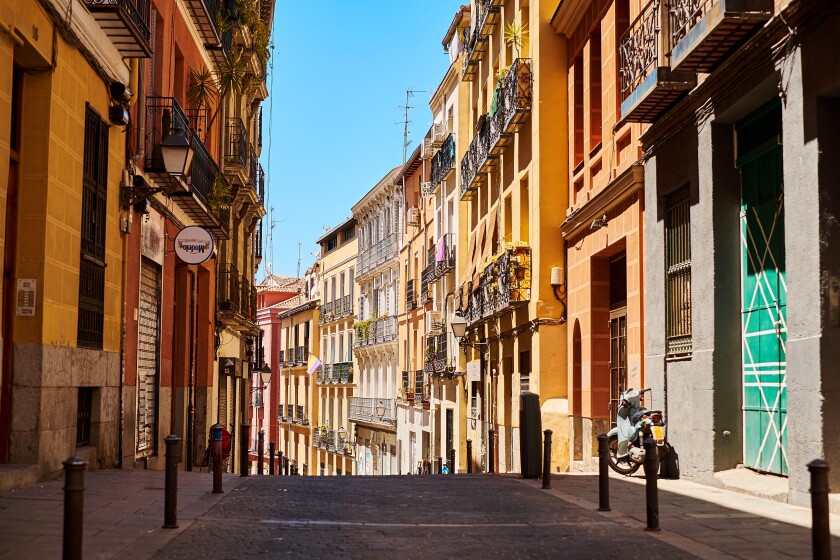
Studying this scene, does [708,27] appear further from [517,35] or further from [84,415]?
[517,35]

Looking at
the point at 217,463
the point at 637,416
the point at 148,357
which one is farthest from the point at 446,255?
the point at 217,463

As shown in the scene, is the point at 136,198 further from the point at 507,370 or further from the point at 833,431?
the point at 507,370

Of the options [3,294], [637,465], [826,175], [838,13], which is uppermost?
[838,13]

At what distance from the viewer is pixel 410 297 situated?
1906 inches

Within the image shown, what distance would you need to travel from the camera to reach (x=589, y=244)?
20.7 metres

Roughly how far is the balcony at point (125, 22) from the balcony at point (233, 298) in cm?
1234

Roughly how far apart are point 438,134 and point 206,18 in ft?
64.4

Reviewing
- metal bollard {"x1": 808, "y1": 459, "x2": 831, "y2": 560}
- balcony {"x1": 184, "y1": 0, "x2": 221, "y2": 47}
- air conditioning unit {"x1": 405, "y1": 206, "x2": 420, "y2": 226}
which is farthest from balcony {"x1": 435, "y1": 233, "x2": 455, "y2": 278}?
metal bollard {"x1": 808, "y1": 459, "x2": 831, "y2": 560}

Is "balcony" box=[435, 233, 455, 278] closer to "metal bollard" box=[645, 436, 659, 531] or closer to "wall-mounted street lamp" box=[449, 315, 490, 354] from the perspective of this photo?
"wall-mounted street lamp" box=[449, 315, 490, 354]

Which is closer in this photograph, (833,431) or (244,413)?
(833,431)

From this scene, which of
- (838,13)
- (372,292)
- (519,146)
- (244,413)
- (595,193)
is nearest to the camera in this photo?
(838,13)

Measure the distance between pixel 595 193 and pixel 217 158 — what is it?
34.6 feet

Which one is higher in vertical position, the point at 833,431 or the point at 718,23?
the point at 718,23

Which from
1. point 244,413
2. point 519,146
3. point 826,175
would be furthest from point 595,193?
point 244,413
